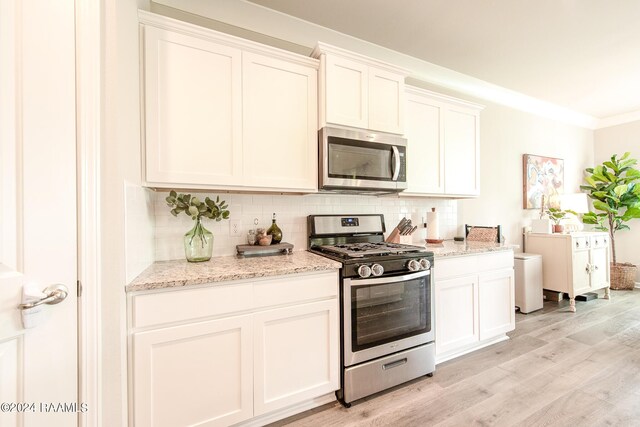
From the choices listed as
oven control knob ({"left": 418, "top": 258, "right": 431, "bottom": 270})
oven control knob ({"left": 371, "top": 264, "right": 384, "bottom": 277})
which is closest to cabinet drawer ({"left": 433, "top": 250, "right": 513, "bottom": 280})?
oven control knob ({"left": 418, "top": 258, "right": 431, "bottom": 270})

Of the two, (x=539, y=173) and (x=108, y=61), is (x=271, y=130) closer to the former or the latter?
(x=108, y=61)

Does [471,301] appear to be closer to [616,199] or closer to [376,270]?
[376,270]

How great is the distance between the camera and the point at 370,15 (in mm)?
2139

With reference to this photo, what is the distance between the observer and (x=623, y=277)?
4.07m

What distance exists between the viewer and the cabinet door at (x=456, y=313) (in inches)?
81.7

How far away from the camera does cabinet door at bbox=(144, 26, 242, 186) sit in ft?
4.81

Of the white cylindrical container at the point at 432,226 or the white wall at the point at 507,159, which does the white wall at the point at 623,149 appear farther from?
the white cylindrical container at the point at 432,226

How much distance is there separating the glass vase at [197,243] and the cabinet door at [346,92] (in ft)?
3.80

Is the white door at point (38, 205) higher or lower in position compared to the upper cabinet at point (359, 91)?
lower

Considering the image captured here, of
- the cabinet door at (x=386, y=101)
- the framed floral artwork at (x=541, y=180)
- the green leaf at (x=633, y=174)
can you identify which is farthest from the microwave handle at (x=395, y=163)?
the green leaf at (x=633, y=174)

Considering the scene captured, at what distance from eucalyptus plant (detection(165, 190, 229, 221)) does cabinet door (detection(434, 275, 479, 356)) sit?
1.75 meters

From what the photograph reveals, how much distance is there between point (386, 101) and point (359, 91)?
0.27 m

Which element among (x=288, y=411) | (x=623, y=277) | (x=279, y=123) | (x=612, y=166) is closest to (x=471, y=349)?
(x=288, y=411)

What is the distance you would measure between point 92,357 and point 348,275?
1249 millimetres
